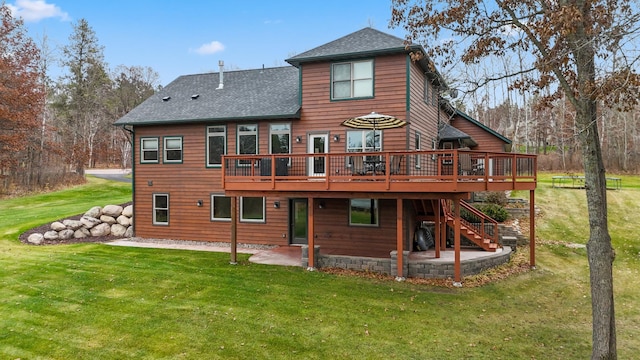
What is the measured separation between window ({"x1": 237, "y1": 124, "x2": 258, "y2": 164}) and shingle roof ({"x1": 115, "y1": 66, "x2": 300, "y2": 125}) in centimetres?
55

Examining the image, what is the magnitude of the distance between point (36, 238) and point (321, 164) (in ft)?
35.5

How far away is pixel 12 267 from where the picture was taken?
34.2 feet

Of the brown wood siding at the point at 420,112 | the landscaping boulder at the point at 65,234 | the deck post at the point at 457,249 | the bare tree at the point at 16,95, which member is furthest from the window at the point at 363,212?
the bare tree at the point at 16,95

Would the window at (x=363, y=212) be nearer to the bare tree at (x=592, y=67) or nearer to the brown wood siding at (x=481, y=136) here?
the bare tree at (x=592, y=67)

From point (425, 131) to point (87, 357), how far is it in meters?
11.5

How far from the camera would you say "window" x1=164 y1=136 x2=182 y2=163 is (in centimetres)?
1472

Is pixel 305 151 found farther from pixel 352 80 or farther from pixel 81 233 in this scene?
pixel 81 233

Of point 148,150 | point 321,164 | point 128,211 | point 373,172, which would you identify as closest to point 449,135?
point 321,164

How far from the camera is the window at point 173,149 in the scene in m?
14.7

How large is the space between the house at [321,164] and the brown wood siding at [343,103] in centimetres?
3

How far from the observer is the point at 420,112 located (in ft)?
42.5

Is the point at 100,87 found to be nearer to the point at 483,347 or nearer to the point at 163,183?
the point at 163,183

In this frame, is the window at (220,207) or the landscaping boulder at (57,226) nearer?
the window at (220,207)

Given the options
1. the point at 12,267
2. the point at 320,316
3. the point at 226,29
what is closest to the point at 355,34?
the point at 320,316
